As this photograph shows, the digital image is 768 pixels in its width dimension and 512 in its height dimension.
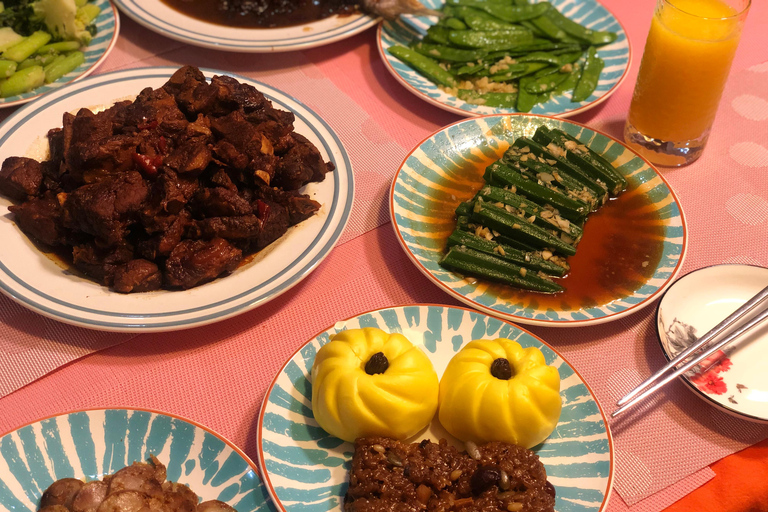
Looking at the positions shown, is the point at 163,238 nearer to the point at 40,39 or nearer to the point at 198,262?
the point at 198,262

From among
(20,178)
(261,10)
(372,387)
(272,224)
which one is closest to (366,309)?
(272,224)

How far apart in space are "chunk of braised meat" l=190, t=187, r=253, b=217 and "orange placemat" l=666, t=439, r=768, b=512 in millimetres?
1778

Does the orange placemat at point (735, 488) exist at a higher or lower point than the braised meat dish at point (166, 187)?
lower

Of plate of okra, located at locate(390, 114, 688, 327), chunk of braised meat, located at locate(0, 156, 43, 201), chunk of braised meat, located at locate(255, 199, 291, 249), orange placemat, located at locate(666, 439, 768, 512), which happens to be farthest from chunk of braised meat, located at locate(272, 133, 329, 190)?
orange placemat, located at locate(666, 439, 768, 512)

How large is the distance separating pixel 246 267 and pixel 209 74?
1221 mm

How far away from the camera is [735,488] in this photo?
196 cm

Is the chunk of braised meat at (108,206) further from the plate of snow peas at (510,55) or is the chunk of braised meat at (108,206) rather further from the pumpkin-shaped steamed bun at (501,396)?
the plate of snow peas at (510,55)

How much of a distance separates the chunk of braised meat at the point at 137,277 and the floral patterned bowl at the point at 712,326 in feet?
6.06

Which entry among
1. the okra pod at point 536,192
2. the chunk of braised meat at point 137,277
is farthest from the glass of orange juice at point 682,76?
the chunk of braised meat at point 137,277

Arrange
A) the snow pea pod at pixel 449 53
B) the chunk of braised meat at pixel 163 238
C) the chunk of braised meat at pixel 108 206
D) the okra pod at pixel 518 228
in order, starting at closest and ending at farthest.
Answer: the chunk of braised meat at pixel 108 206 < the chunk of braised meat at pixel 163 238 < the okra pod at pixel 518 228 < the snow pea pod at pixel 449 53

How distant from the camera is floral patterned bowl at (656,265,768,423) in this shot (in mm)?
2066

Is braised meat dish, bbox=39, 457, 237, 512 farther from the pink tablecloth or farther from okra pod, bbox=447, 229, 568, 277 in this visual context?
okra pod, bbox=447, 229, 568, 277

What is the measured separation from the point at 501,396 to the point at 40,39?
3107 millimetres

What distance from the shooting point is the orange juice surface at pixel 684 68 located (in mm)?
2607
